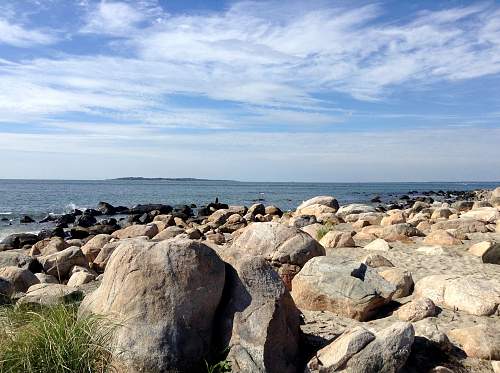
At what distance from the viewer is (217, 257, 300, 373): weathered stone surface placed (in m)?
5.89

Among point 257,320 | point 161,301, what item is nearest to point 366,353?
point 257,320

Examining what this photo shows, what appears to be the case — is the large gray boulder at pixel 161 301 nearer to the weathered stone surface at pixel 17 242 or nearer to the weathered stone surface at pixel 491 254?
the weathered stone surface at pixel 491 254

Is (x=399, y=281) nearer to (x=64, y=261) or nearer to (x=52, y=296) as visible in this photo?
(x=52, y=296)

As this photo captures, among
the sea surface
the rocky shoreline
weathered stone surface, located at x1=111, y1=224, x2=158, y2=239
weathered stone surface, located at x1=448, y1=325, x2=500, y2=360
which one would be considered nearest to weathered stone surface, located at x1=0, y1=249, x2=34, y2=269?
the rocky shoreline

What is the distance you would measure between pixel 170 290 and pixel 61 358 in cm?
136

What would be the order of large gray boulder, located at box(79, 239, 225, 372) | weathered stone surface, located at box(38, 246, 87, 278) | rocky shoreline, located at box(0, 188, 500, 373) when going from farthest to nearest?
1. weathered stone surface, located at box(38, 246, 87, 278)
2. rocky shoreline, located at box(0, 188, 500, 373)
3. large gray boulder, located at box(79, 239, 225, 372)

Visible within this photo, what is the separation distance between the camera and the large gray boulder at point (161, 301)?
5.67m

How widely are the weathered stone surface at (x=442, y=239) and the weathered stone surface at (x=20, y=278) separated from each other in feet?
31.4

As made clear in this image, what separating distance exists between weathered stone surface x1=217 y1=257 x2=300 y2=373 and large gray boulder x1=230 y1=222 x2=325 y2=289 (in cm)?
291

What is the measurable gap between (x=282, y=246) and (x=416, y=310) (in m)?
Answer: 3.06

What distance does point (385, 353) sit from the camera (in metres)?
6.00

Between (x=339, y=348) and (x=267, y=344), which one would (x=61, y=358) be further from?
(x=339, y=348)

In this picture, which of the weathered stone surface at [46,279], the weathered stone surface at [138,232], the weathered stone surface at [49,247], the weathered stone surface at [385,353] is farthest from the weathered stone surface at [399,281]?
the weathered stone surface at [138,232]

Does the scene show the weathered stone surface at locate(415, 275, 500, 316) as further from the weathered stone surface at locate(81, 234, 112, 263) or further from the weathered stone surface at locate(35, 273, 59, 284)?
the weathered stone surface at locate(81, 234, 112, 263)
